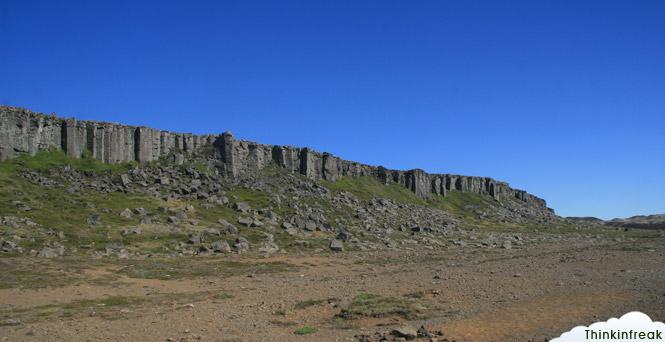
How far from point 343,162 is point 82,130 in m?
59.3

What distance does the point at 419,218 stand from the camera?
95750 millimetres

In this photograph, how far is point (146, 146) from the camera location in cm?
7944

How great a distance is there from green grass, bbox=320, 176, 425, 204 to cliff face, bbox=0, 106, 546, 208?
1.95 m

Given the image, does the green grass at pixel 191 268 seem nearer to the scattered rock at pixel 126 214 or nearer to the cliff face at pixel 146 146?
the scattered rock at pixel 126 214

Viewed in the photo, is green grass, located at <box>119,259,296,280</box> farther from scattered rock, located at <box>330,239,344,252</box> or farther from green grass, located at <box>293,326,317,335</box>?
green grass, located at <box>293,326,317,335</box>

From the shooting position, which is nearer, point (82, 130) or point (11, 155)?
point (11, 155)

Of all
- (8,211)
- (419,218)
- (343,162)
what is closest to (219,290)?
(8,211)

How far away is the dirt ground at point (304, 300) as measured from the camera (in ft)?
57.0

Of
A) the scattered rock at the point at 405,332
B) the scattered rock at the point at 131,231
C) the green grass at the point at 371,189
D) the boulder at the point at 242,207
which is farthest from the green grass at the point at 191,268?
the green grass at the point at 371,189

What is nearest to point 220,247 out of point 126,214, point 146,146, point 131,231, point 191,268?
point 131,231

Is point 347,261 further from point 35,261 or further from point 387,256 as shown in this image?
point 35,261

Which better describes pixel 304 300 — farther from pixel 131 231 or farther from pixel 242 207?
pixel 242 207

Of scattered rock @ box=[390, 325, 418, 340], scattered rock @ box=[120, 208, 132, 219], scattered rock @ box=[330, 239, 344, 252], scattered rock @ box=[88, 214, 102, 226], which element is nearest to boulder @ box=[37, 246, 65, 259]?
scattered rock @ box=[88, 214, 102, 226]

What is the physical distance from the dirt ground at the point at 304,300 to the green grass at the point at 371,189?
222 feet
